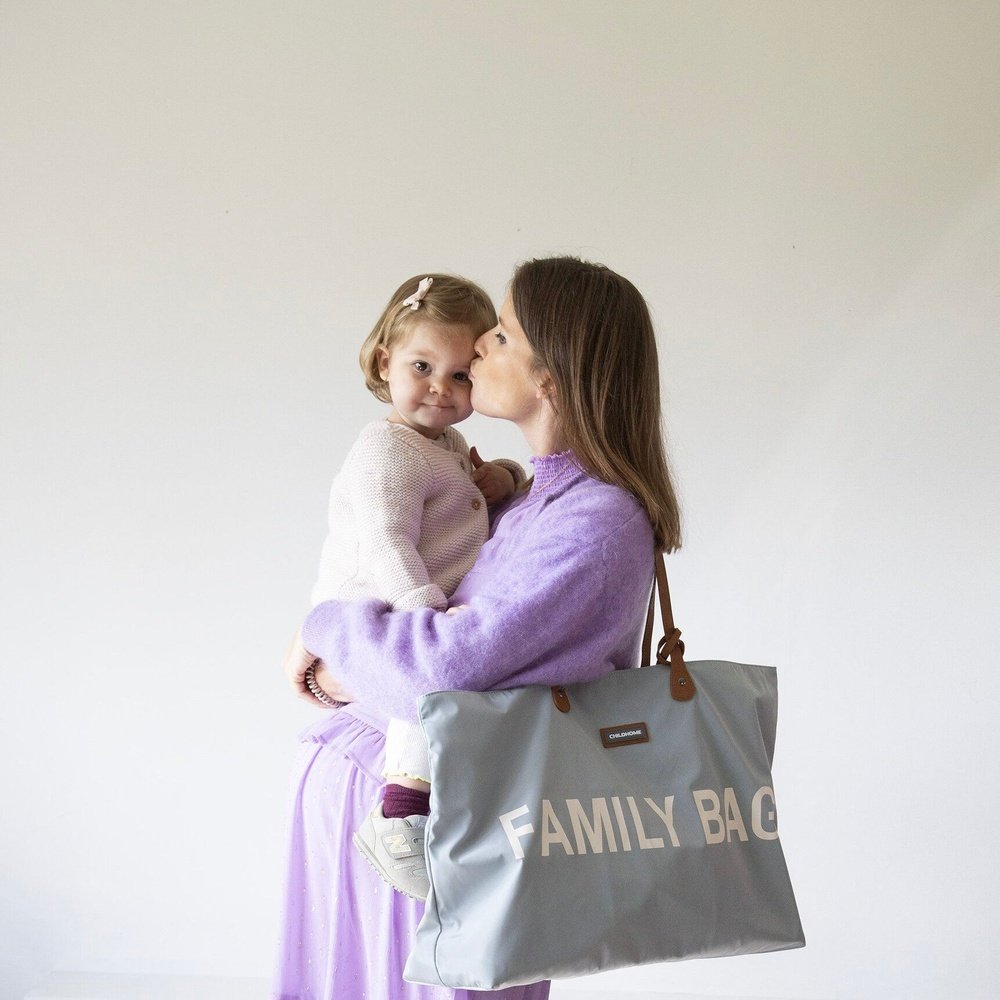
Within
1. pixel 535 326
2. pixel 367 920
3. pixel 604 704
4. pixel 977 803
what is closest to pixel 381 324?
pixel 535 326

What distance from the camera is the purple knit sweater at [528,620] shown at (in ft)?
3.88

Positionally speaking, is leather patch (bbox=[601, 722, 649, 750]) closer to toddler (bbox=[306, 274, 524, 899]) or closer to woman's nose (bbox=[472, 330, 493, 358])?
toddler (bbox=[306, 274, 524, 899])

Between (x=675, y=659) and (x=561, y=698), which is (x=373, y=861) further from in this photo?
(x=675, y=659)

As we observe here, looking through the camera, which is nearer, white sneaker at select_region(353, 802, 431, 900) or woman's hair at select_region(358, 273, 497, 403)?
white sneaker at select_region(353, 802, 431, 900)

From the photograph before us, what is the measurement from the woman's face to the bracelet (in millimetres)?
388

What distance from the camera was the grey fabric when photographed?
1.12 m

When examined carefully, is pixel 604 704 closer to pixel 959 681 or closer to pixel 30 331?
pixel 959 681

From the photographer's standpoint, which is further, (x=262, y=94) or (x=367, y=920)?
(x=262, y=94)

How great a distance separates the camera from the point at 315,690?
1448 mm

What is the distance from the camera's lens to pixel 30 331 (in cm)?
255

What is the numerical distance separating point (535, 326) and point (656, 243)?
1.28 m

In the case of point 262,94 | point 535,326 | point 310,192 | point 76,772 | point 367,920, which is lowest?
point 367,920

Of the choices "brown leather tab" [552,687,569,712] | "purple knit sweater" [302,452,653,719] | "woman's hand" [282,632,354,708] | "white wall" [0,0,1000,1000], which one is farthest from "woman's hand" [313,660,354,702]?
"white wall" [0,0,1000,1000]

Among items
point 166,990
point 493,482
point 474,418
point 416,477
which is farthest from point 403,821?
point 166,990
